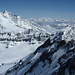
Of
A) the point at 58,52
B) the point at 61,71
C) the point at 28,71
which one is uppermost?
the point at 58,52

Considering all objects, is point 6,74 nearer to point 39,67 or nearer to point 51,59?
point 39,67

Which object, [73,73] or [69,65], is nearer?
[73,73]

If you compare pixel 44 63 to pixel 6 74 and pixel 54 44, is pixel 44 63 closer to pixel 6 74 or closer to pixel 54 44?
pixel 54 44

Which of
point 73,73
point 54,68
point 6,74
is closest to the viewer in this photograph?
point 73,73

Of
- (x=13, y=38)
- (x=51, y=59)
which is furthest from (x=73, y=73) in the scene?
(x=13, y=38)

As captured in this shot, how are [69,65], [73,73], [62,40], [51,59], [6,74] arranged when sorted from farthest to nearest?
[6,74]
[62,40]
[51,59]
[69,65]
[73,73]

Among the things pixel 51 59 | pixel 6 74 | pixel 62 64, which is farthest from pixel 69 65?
pixel 6 74

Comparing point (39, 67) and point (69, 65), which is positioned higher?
point (69, 65)

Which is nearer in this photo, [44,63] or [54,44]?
[44,63]

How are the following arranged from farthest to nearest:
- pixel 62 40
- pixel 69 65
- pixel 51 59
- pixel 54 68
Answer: pixel 62 40, pixel 51 59, pixel 54 68, pixel 69 65
